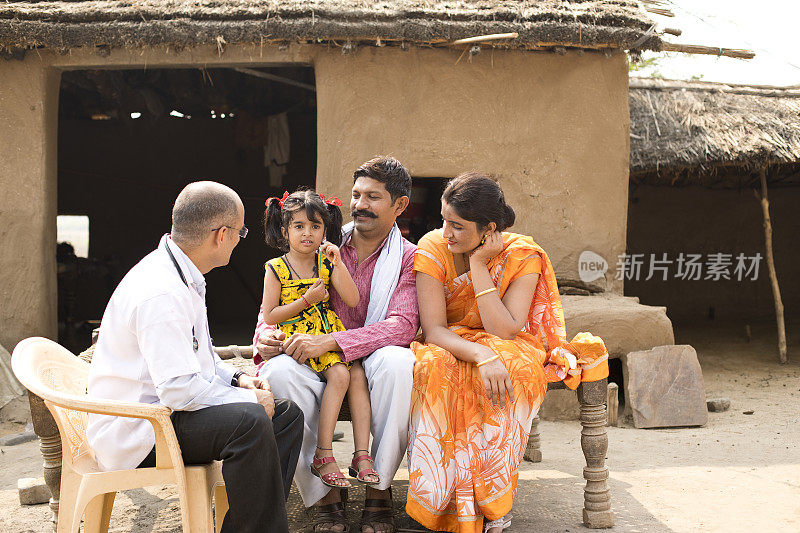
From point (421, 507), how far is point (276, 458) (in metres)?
0.86

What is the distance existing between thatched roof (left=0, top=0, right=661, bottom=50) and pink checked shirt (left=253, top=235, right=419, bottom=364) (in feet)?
9.36

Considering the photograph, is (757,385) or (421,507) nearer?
(421,507)

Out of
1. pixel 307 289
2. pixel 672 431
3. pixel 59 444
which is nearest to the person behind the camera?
pixel 59 444

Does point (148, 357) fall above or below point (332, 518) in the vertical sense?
above

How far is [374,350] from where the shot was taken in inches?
132

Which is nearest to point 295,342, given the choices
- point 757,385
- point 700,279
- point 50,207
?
point 50,207

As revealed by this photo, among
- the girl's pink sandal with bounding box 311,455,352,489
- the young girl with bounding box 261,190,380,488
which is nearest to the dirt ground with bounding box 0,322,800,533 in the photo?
the girl's pink sandal with bounding box 311,455,352,489

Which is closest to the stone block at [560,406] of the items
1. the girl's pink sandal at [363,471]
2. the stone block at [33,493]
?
the girl's pink sandal at [363,471]

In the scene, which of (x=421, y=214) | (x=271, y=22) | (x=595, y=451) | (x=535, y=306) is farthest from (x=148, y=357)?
(x=421, y=214)

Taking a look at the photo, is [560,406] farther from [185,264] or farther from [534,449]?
[185,264]

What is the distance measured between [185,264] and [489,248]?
1.35 metres

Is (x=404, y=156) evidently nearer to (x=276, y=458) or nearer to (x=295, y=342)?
(x=295, y=342)

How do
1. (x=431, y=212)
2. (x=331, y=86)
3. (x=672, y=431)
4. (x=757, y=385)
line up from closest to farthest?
(x=672, y=431) < (x=331, y=86) < (x=757, y=385) < (x=431, y=212)

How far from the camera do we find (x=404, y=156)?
6.36 m
